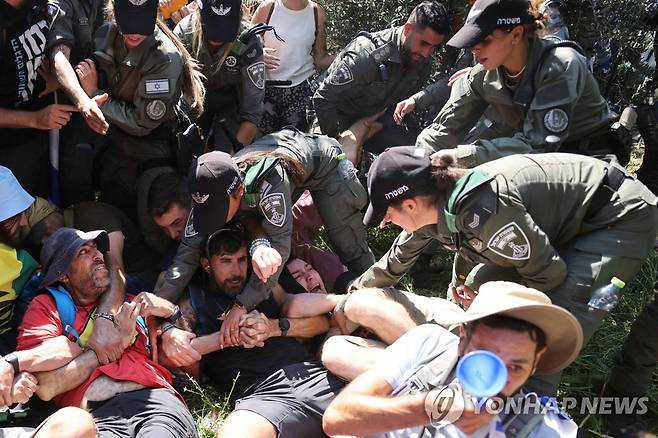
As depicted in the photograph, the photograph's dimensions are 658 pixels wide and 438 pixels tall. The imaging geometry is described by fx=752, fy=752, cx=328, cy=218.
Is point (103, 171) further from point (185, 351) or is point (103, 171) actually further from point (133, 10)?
point (185, 351)

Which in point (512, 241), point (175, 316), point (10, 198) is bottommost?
point (175, 316)

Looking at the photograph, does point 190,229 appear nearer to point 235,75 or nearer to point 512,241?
point 235,75

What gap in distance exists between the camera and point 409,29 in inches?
195

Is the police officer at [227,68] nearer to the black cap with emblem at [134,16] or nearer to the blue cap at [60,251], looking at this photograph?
the black cap with emblem at [134,16]

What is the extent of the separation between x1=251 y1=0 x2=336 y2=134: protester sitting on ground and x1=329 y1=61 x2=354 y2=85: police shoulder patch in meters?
0.47

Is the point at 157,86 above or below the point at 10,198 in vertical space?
above

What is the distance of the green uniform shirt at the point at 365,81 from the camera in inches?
201

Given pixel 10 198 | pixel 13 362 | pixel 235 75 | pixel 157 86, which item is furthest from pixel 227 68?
pixel 13 362

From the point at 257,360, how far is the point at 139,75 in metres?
1.71

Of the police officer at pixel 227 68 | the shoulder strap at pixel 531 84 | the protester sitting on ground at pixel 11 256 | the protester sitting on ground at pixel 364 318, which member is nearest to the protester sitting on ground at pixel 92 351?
the protester sitting on ground at pixel 11 256

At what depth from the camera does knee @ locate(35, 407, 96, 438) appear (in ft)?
9.82

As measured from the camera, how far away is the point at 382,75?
5.13m

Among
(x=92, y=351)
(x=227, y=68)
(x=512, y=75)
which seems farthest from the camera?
(x=227, y=68)

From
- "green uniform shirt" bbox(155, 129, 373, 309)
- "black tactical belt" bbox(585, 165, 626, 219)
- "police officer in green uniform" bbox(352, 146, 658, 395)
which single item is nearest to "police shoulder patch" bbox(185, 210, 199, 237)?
"green uniform shirt" bbox(155, 129, 373, 309)
